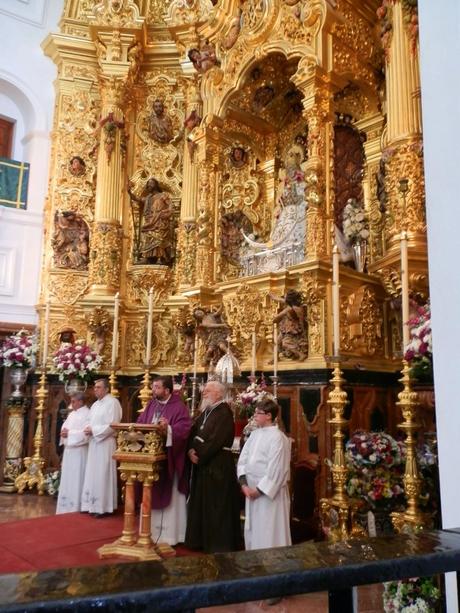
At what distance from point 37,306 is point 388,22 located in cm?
836

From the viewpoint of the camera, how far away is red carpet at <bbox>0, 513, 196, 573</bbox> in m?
5.33

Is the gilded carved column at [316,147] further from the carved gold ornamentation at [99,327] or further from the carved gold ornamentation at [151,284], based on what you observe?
the carved gold ornamentation at [99,327]

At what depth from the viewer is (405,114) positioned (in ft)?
24.2

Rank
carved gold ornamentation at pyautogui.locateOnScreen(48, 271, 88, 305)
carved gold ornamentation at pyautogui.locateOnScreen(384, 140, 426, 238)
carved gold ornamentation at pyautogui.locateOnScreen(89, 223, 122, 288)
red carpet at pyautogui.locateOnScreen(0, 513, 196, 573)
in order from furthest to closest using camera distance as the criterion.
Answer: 1. carved gold ornamentation at pyautogui.locateOnScreen(48, 271, 88, 305)
2. carved gold ornamentation at pyautogui.locateOnScreen(89, 223, 122, 288)
3. carved gold ornamentation at pyautogui.locateOnScreen(384, 140, 426, 238)
4. red carpet at pyautogui.locateOnScreen(0, 513, 196, 573)

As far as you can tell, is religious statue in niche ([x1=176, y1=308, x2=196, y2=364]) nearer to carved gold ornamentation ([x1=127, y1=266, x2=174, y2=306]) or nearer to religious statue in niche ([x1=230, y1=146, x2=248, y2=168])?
carved gold ornamentation ([x1=127, y1=266, x2=174, y2=306])

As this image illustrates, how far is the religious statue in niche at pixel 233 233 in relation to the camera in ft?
34.0

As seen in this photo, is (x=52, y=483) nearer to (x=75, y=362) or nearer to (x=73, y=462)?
(x=73, y=462)

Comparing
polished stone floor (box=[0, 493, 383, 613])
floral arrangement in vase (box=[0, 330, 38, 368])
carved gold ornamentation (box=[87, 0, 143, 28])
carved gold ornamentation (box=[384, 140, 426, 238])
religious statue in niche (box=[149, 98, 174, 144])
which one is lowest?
polished stone floor (box=[0, 493, 383, 613])

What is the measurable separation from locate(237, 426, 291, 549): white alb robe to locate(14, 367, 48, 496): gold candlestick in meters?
5.86

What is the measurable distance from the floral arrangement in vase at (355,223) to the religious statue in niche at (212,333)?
96.7 inches

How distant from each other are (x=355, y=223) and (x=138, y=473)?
5.29m

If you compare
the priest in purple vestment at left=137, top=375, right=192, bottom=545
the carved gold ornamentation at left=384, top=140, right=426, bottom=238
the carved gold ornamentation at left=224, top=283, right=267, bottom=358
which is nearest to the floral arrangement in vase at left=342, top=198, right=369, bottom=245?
the carved gold ornamentation at left=384, top=140, right=426, bottom=238

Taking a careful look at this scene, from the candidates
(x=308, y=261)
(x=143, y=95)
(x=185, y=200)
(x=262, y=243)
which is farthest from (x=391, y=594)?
(x=143, y=95)

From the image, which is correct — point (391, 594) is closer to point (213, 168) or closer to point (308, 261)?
point (308, 261)
